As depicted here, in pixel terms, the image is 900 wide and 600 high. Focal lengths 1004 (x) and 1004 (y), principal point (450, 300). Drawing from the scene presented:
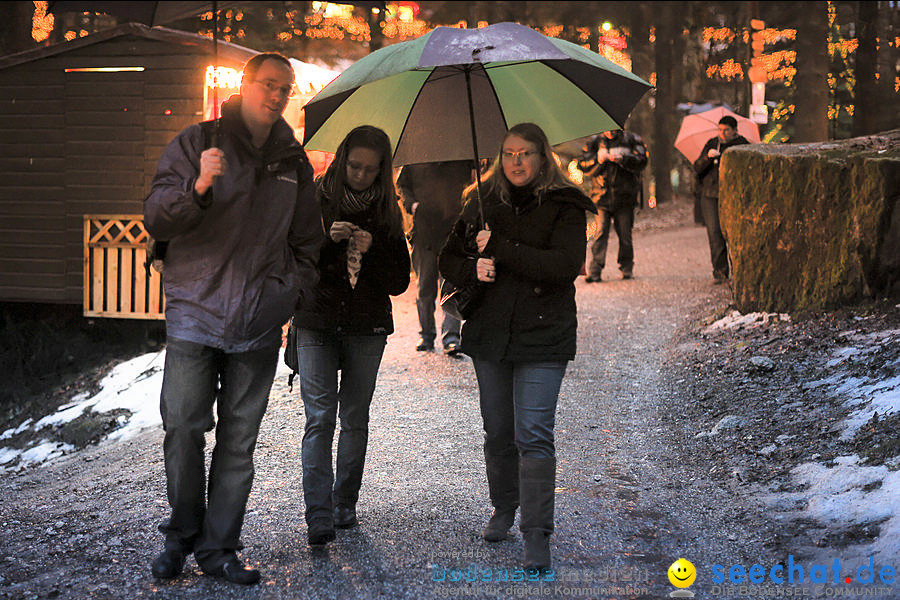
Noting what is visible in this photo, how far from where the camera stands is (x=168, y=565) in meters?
4.20

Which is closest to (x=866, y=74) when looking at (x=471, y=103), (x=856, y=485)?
(x=856, y=485)

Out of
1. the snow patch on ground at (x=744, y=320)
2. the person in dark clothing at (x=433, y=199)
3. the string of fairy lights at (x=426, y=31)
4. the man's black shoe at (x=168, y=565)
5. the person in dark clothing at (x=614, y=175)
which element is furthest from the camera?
the string of fairy lights at (x=426, y=31)

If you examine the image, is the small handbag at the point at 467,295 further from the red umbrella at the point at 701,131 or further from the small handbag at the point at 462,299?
the red umbrella at the point at 701,131

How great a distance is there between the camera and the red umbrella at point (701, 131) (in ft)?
53.4

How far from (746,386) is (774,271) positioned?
2.17m

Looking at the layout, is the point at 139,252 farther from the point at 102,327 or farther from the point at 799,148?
the point at 799,148

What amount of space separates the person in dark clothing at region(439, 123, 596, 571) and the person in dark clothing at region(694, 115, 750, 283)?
885 cm

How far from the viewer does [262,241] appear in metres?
4.22

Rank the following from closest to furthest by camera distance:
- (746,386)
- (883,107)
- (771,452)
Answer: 1. (771,452)
2. (746,386)
3. (883,107)

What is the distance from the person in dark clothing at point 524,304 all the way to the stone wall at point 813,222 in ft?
15.5

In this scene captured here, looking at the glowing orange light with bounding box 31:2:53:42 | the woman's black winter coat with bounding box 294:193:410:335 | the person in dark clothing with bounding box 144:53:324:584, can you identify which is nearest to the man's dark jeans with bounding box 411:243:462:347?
the woman's black winter coat with bounding box 294:193:410:335

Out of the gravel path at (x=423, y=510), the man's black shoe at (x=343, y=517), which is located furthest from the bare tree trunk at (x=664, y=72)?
the man's black shoe at (x=343, y=517)

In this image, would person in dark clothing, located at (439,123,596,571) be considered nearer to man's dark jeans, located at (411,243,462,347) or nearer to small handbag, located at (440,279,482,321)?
small handbag, located at (440,279,482,321)

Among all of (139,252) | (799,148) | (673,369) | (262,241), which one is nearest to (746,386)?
(673,369)
